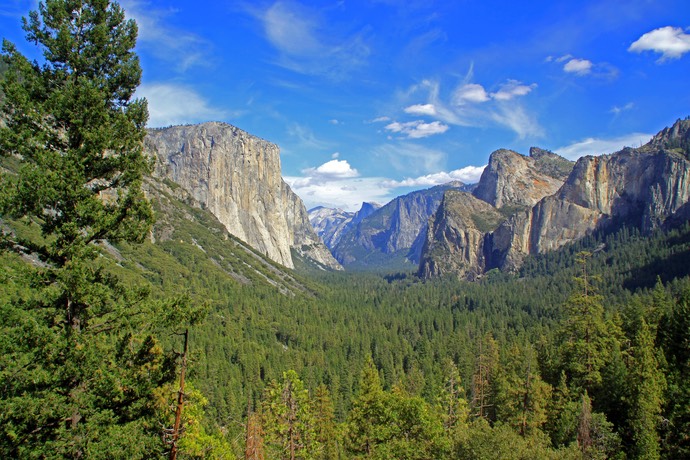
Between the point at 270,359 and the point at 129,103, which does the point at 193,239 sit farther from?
the point at 129,103

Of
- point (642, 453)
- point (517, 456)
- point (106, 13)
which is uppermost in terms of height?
point (106, 13)

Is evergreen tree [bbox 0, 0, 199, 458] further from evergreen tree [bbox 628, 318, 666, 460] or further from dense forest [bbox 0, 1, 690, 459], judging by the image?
evergreen tree [bbox 628, 318, 666, 460]

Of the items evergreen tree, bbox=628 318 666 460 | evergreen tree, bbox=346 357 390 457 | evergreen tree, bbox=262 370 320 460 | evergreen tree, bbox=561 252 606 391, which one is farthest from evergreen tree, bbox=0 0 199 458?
evergreen tree, bbox=561 252 606 391

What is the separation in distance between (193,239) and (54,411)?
16476 cm

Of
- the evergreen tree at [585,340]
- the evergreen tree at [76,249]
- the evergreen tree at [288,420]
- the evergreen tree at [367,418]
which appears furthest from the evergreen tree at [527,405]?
the evergreen tree at [76,249]

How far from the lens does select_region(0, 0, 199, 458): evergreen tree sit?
31.1ft

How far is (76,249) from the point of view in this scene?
34.7ft

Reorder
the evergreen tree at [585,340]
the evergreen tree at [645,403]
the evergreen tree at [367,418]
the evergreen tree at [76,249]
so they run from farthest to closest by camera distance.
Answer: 1. the evergreen tree at [585,340]
2. the evergreen tree at [367,418]
3. the evergreen tree at [645,403]
4. the evergreen tree at [76,249]

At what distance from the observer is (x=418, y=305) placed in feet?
537

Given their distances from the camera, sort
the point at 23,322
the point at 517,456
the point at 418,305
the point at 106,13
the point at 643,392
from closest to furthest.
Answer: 1. the point at 23,322
2. the point at 106,13
3. the point at 517,456
4. the point at 643,392
5. the point at 418,305

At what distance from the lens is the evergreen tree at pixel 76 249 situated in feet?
31.1

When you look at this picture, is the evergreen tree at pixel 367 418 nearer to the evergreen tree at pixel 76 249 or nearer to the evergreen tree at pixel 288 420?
the evergreen tree at pixel 288 420

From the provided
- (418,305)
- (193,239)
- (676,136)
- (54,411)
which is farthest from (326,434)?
(676,136)

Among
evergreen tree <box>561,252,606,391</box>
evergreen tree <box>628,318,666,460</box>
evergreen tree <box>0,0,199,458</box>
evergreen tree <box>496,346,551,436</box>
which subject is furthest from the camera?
evergreen tree <box>561,252,606,391</box>
